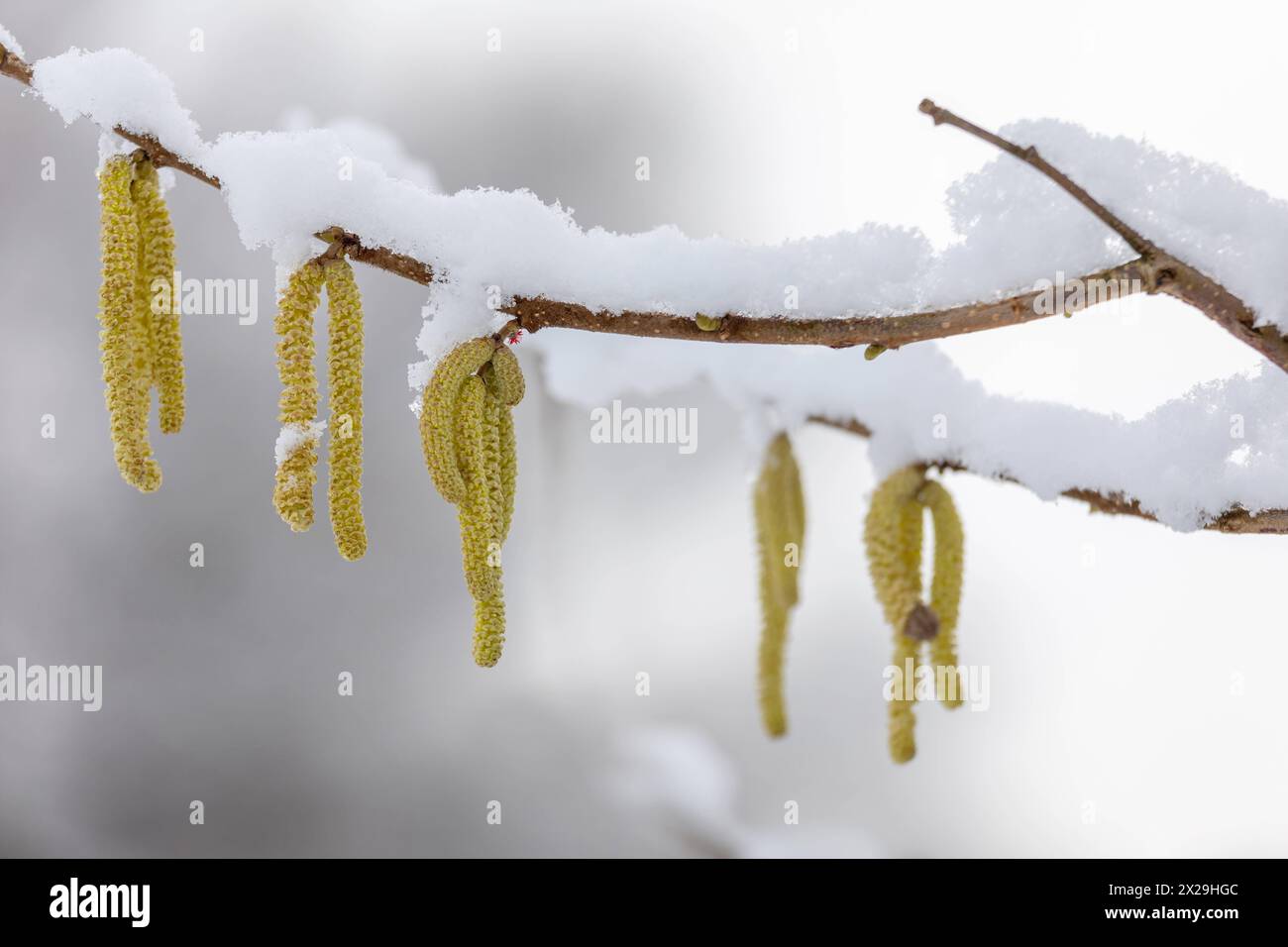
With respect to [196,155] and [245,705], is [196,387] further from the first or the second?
[196,155]

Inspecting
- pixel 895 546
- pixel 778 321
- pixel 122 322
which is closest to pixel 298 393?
pixel 122 322

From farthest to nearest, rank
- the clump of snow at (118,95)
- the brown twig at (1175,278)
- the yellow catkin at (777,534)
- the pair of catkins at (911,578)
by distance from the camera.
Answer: the yellow catkin at (777,534) → the pair of catkins at (911,578) → the clump of snow at (118,95) → the brown twig at (1175,278)

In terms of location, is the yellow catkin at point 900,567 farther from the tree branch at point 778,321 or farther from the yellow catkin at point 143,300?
the yellow catkin at point 143,300

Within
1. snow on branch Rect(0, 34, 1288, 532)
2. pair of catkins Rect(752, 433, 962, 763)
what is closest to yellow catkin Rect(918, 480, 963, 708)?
pair of catkins Rect(752, 433, 962, 763)

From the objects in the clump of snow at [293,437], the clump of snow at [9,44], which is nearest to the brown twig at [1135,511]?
the clump of snow at [293,437]

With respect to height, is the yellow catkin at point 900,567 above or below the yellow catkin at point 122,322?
below

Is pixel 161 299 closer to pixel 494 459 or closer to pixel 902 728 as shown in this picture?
pixel 494 459

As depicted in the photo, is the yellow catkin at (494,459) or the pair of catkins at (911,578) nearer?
the yellow catkin at (494,459)
